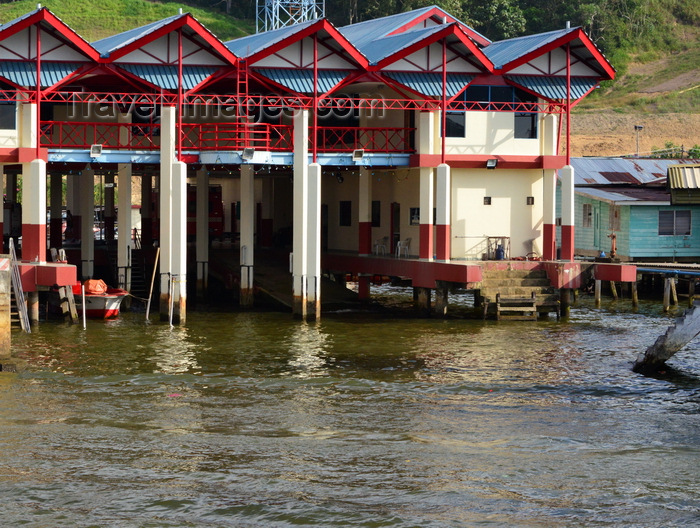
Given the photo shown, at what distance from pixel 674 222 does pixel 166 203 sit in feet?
74.5

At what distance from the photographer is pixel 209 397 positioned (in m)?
25.2

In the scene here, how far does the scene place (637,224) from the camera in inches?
1906

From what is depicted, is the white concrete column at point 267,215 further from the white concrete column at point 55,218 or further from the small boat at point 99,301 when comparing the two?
the small boat at point 99,301

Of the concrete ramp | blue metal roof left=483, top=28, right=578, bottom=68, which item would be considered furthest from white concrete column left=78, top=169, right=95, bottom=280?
the concrete ramp

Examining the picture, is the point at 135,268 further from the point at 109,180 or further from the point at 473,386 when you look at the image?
the point at 473,386

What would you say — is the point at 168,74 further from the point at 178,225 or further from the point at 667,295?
the point at 667,295

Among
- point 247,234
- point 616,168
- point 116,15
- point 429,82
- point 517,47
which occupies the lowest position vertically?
point 247,234

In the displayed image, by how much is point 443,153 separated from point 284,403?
55.6 feet

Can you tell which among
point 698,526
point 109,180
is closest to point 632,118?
point 109,180

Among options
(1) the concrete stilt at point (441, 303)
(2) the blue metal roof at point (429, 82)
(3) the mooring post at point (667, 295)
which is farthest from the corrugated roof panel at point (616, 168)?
(1) the concrete stilt at point (441, 303)

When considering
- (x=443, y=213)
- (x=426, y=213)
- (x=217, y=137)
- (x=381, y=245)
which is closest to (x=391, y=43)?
(x=426, y=213)

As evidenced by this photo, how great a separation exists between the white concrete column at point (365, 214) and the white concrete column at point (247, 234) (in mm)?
4574

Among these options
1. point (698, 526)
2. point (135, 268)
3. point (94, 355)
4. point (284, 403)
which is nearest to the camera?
point (698, 526)

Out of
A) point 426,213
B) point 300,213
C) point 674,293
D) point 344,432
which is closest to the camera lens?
point 344,432
